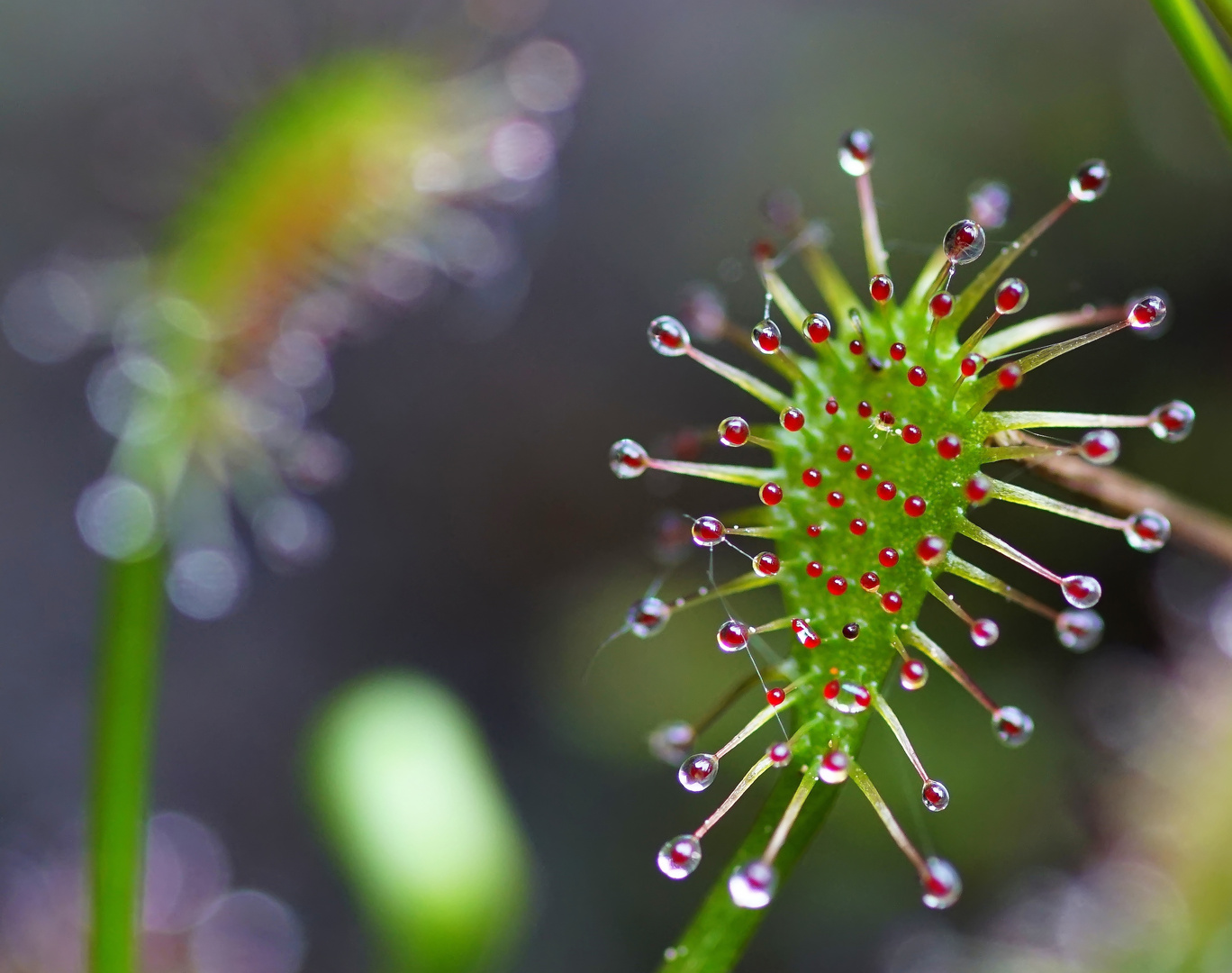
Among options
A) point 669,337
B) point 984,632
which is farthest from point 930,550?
point 669,337

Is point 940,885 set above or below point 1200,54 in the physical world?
below

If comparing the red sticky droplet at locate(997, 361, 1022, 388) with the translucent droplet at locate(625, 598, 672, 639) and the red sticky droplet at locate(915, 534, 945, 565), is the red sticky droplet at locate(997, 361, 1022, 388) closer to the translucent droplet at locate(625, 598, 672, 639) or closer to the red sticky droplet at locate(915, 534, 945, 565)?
the red sticky droplet at locate(915, 534, 945, 565)

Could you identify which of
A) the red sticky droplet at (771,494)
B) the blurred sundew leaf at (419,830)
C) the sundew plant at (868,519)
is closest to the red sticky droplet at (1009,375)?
the sundew plant at (868,519)

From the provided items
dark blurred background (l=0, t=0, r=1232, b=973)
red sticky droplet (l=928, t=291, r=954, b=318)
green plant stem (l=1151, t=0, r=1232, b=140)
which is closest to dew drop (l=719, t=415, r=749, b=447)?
red sticky droplet (l=928, t=291, r=954, b=318)

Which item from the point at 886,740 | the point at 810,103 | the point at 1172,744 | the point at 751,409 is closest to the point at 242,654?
the point at 751,409

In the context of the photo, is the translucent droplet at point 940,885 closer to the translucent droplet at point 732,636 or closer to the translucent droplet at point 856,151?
the translucent droplet at point 732,636

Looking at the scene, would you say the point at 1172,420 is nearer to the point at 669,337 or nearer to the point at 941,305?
the point at 941,305
